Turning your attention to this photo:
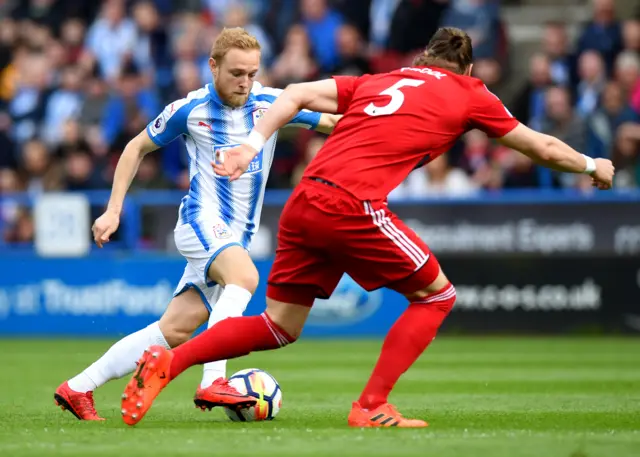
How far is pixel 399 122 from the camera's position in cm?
671

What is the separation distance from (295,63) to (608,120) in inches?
181

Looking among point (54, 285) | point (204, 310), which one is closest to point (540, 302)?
point (54, 285)

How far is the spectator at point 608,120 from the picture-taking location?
53.5 feet

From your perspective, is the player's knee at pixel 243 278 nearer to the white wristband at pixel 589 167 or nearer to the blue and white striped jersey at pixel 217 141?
the blue and white striped jersey at pixel 217 141

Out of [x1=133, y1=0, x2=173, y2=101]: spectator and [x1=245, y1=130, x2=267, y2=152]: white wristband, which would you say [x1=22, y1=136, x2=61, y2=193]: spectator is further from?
[x1=245, y1=130, x2=267, y2=152]: white wristband

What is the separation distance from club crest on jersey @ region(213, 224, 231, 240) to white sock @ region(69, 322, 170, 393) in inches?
27.2

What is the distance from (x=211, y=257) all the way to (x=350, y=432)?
160 cm

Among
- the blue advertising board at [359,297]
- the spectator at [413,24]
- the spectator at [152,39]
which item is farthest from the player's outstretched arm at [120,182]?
the spectator at [152,39]

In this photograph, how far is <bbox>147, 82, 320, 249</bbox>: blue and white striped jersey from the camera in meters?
7.82

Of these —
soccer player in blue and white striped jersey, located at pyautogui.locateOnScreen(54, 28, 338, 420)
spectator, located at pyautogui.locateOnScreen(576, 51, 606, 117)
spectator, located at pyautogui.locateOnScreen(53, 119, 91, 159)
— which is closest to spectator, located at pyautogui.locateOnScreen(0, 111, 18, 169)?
spectator, located at pyautogui.locateOnScreen(53, 119, 91, 159)

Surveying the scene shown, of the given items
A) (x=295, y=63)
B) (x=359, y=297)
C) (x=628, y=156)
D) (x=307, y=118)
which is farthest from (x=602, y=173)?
(x=295, y=63)

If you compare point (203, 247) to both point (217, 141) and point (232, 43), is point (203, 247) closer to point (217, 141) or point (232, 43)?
point (217, 141)

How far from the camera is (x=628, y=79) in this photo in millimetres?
16891

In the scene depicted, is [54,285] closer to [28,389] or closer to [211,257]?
[28,389]
